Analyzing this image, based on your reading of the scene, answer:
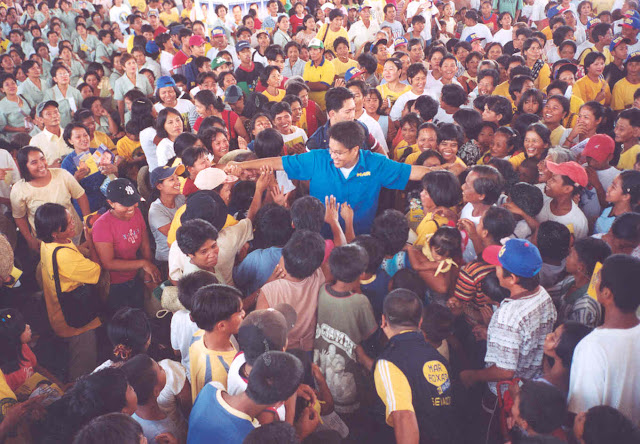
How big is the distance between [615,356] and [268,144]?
2805 mm

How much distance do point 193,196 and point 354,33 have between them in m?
6.76

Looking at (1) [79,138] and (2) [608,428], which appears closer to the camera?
(2) [608,428]

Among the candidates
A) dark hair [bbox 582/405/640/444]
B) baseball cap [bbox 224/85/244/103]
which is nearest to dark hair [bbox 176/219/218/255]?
dark hair [bbox 582/405/640/444]

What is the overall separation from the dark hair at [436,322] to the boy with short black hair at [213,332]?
1042 millimetres

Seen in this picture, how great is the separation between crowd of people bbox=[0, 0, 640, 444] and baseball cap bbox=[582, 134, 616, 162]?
0.10 ft

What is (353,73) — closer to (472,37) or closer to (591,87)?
(591,87)

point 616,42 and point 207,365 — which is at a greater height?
point 616,42

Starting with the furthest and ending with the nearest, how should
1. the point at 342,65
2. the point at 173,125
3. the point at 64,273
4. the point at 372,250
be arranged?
the point at 342,65, the point at 173,125, the point at 64,273, the point at 372,250

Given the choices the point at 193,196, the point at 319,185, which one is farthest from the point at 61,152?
the point at 319,185

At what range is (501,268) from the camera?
2436 millimetres

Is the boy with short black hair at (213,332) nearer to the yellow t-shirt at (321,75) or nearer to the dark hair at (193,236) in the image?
the dark hair at (193,236)

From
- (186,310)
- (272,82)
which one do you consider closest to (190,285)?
(186,310)

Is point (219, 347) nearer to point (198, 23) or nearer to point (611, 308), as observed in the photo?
point (611, 308)

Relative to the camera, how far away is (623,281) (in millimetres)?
1976
